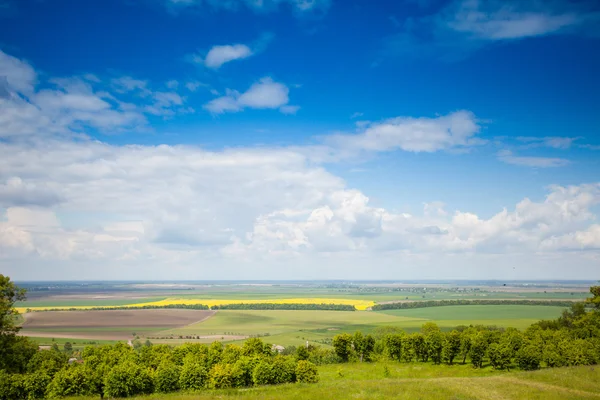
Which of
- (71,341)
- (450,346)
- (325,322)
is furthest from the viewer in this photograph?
(325,322)

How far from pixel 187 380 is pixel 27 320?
113 metres

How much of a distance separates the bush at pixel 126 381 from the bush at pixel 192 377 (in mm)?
3451

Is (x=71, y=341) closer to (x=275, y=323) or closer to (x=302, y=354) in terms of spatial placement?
(x=275, y=323)

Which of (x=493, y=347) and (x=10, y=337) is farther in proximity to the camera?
(x=493, y=347)

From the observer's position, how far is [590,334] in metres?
59.7

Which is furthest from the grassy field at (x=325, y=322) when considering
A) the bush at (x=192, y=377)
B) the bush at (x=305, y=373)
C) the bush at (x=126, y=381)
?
the bush at (x=126, y=381)

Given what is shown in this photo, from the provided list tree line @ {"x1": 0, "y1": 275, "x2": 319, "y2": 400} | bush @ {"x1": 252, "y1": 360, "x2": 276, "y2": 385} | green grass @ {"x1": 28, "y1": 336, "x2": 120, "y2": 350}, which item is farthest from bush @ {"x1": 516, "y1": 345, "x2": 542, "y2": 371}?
green grass @ {"x1": 28, "y1": 336, "x2": 120, "y2": 350}

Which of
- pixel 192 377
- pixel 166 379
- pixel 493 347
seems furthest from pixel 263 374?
pixel 493 347

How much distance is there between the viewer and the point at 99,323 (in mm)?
124438

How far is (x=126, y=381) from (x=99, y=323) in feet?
321

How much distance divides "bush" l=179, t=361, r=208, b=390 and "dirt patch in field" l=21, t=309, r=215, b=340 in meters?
65.6

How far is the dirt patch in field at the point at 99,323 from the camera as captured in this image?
10394 cm

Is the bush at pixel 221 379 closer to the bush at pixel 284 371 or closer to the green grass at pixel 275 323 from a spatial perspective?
the bush at pixel 284 371

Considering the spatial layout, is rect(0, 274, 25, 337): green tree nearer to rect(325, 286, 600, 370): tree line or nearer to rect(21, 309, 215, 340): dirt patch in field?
rect(325, 286, 600, 370): tree line
